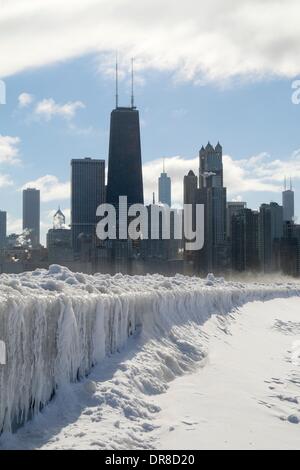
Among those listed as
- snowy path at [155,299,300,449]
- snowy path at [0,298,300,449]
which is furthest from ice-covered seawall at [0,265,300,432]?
snowy path at [155,299,300,449]

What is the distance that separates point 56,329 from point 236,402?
2.99 m

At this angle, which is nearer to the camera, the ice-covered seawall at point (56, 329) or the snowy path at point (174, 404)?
the ice-covered seawall at point (56, 329)

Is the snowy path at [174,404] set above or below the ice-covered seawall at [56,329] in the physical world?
below

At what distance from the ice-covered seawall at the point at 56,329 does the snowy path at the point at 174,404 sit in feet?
0.72

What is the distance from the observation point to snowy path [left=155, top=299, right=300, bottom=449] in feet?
24.1

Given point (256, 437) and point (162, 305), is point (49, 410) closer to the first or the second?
point (256, 437)

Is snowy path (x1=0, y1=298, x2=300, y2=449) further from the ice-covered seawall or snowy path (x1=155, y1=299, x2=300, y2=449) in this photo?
the ice-covered seawall

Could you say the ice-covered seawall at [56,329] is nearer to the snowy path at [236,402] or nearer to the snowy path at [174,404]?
the snowy path at [174,404]

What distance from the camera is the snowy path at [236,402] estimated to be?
7352 mm

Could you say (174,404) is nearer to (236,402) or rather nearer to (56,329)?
(236,402)

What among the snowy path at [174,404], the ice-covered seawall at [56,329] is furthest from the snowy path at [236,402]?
the ice-covered seawall at [56,329]

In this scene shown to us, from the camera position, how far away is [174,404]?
8.59m

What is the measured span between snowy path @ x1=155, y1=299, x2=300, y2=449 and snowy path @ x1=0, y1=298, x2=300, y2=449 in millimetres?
13
